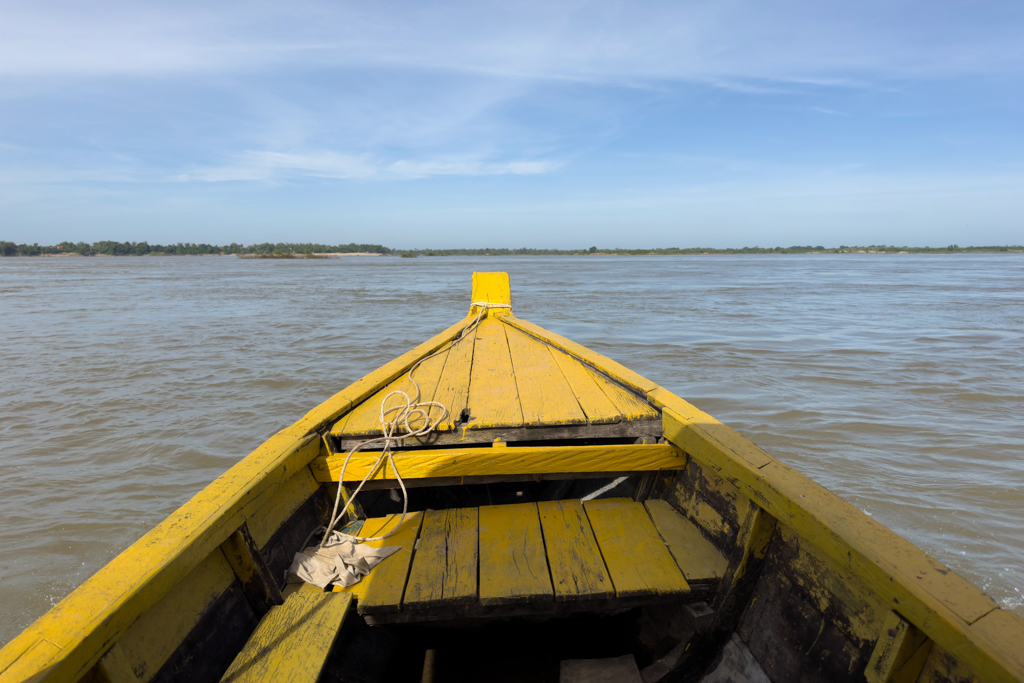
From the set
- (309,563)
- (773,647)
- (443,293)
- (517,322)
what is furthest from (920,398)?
(443,293)

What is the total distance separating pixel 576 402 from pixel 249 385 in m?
5.97

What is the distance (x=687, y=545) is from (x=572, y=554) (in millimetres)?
469

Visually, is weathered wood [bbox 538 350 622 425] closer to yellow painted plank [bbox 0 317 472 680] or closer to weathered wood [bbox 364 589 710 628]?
weathered wood [bbox 364 589 710 628]

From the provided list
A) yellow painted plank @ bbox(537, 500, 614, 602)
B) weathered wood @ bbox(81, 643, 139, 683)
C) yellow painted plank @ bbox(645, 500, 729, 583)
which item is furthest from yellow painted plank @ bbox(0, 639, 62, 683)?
yellow painted plank @ bbox(645, 500, 729, 583)

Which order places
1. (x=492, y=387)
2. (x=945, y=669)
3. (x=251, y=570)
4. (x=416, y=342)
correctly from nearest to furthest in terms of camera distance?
1. (x=945, y=669)
2. (x=251, y=570)
3. (x=492, y=387)
4. (x=416, y=342)

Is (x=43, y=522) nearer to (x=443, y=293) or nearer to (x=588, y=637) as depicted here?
(x=588, y=637)

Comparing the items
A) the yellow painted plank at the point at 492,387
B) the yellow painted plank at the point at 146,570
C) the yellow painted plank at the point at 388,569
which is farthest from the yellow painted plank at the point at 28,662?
the yellow painted plank at the point at 492,387

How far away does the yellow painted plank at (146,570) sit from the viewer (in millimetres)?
970

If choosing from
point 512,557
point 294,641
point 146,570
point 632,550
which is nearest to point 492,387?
point 512,557

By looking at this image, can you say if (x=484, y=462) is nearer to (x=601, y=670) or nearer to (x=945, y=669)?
(x=601, y=670)

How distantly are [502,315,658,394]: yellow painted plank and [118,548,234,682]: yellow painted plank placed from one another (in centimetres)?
199

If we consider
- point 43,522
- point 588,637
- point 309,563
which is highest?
point 309,563

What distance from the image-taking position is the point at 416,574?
1.74 metres

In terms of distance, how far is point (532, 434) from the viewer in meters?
2.23
